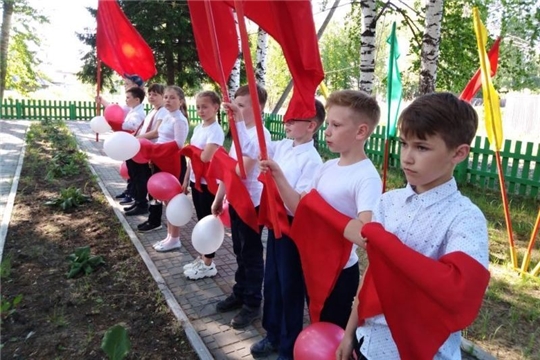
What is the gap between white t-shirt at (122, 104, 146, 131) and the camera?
17.9 ft

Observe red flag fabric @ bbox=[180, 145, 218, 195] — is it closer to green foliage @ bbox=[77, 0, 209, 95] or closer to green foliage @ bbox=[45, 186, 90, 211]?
green foliage @ bbox=[45, 186, 90, 211]

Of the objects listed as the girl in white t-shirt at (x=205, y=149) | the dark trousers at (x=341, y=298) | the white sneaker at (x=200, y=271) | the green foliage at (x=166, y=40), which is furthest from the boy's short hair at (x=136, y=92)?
the green foliage at (x=166, y=40)

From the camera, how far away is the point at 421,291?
4.17 ft

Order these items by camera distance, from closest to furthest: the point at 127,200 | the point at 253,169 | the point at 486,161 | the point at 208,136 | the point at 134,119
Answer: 1. the point at 253,169
2. the point at 208,136
3. the point at 134,119
4. the point at 127,200
5. the point at 486,161

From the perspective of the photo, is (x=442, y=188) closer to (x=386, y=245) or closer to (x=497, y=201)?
(x=386, y=245)

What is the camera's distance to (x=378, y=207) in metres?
1.57

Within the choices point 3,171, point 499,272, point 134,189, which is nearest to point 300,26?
point 499,272

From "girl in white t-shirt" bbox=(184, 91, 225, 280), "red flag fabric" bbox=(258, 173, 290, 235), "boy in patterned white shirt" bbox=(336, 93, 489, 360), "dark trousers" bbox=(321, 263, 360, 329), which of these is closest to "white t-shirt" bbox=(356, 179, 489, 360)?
"boy in patterned white shirt" bbox=(336, 93, 489, 360)

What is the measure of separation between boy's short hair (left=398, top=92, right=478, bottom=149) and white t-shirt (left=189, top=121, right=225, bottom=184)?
220 centimetres

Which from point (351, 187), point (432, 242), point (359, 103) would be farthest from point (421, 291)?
point (359, 103)

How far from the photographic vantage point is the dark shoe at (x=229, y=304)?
10.8 feet

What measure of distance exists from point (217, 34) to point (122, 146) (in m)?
2.12

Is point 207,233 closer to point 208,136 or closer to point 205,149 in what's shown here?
point 205,149

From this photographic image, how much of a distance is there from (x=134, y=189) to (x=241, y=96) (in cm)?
360
